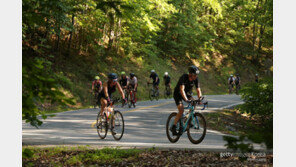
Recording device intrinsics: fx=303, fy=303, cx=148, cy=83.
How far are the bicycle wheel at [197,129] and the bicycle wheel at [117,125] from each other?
7.53 feet

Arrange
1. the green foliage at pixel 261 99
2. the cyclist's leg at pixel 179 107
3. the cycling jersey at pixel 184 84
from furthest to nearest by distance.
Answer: the green foliage at pixel 261 99 → the cyclist's leg at pixel 179 107 → the cycling jersey at pixel 184 84

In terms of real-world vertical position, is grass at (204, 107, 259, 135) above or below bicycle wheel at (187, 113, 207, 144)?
below

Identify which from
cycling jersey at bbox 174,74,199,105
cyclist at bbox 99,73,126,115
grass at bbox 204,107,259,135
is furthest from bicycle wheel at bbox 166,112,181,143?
grass at bbox 204,107,259,135

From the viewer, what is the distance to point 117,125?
382 inches

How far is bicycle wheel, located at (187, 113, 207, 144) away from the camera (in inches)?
315

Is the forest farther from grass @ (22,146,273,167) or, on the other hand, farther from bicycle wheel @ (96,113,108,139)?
bicycle wheel @ (96,113,108,139)

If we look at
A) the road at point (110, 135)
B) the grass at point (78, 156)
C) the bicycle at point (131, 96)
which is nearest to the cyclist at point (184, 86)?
the road at point (110, 135)

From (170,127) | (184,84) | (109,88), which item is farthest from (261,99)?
(109,88)

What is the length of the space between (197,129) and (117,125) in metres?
2.76

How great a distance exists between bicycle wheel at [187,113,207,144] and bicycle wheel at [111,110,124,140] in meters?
2.29

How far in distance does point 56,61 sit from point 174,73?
17.8 metres

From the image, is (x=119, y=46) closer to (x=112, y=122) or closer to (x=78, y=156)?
(x=112, y=122)

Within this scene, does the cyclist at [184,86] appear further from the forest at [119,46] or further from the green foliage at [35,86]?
the green foliage at [35,86]

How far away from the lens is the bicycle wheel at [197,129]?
7.99 meters
